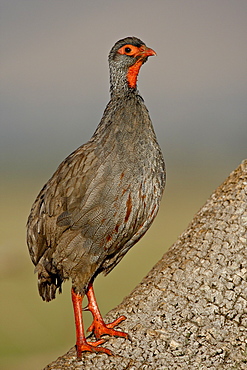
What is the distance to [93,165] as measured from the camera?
14.9 ft

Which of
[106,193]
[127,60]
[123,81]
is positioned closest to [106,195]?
[106,193]

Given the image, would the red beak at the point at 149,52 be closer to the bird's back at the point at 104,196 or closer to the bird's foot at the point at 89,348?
the bird's back at the point at 104,196

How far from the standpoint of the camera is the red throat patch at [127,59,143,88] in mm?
4766

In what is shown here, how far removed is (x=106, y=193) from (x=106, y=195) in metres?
0.02

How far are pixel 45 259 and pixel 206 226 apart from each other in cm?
150

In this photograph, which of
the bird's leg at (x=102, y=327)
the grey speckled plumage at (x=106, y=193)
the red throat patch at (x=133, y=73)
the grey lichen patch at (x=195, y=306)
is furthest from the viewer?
the red throat patch at (x=133, y=73)

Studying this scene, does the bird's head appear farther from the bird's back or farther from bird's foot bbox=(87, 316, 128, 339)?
bird's foot bbox=(87, 316, 128, 339)

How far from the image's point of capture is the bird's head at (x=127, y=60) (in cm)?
472

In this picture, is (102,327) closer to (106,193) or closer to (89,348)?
(89,348)

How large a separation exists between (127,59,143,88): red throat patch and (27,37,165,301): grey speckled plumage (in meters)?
0.04

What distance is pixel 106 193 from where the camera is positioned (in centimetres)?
443

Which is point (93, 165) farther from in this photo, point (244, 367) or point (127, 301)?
point (244, 367)

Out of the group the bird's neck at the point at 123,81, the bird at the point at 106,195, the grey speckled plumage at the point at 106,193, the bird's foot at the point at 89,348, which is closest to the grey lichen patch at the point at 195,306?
the bird's foot at the point at 89,348

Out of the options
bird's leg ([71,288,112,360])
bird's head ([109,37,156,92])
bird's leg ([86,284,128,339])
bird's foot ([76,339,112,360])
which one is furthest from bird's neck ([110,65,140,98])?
bird's foot ([76,339,112,360])
